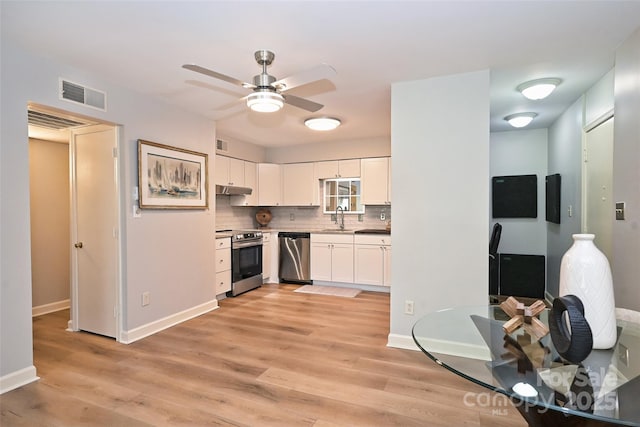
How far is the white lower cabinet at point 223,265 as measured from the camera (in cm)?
452

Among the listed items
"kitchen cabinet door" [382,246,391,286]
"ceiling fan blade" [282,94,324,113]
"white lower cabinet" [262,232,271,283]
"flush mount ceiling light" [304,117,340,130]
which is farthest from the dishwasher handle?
"ceiling fan blade" [282,94,324,113]

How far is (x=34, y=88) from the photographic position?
2.47 metres

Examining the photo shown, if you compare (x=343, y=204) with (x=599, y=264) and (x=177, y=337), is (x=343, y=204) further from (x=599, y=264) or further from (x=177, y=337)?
(x=599, y=264)

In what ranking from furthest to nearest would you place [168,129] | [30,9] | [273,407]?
[168,129], [273,407], [30,9]

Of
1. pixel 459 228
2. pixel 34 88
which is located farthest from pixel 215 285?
pixel 459 228

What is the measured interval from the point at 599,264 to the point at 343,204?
15.6 ft

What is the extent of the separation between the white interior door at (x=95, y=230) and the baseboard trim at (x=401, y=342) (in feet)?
8.82

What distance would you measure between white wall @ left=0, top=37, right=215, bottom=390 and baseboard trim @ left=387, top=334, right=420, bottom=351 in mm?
2356

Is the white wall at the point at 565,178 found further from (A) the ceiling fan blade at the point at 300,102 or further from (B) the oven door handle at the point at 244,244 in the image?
(B) the oven door handle at the point at 244,244

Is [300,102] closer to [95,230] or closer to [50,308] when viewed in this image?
[95,230]

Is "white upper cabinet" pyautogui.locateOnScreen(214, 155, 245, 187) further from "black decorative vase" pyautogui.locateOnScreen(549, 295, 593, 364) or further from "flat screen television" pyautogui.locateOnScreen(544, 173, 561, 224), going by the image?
"flat screen television" pyautogui.locateOnScreen(544, 173, 561, 224)

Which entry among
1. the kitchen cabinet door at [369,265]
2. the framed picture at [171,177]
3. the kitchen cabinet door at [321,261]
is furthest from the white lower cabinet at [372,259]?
the framed picture at [171,177]

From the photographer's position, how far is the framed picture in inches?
131

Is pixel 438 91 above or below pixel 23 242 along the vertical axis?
above
